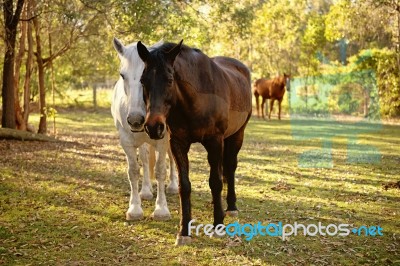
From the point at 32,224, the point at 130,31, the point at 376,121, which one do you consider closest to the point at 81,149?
the point at 130,31

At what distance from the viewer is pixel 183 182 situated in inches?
181

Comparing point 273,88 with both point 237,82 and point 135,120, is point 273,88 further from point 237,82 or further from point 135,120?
point 135,120

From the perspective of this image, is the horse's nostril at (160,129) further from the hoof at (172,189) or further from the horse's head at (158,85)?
the hoof at (172,189)

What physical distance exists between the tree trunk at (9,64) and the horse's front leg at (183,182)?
7.94m

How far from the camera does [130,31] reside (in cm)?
1076

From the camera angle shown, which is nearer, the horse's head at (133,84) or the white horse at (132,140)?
the horse's head at (133,84)

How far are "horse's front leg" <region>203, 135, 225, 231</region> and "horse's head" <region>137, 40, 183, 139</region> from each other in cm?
78

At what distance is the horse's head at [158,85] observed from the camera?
12.6 ft

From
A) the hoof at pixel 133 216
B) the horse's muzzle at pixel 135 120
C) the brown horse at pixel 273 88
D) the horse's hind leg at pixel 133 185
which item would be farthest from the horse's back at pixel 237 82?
the brown horse at pixel 273 88

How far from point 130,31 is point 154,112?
7412mm

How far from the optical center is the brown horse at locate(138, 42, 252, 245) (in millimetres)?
3889

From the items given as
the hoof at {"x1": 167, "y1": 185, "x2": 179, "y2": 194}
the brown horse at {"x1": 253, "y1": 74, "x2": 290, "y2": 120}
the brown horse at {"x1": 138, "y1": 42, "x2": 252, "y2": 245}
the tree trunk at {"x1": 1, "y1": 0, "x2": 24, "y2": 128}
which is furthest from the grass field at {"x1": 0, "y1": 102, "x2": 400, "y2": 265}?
the brown horse at {"x1": 253, "y1": 74, "x2": 290, "y2": 120}

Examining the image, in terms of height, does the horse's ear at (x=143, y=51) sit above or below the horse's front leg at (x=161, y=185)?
above

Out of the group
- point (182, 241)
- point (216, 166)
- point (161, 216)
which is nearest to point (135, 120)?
point (216, 166)
